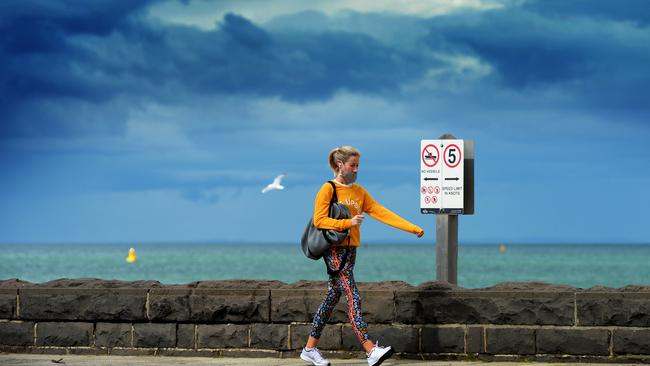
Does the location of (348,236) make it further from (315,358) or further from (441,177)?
(441,177)

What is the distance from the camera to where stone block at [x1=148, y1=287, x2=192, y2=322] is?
965cm

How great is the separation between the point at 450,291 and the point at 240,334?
6.55ft

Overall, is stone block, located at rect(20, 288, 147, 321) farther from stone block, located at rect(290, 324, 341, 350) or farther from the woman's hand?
the woman's hand

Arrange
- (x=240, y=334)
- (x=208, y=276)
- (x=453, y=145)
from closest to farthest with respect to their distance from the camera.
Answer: (x=240, y=334) < (x=453, y=145) < (x=208, y=276)

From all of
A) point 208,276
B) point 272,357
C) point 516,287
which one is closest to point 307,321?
point 272,357

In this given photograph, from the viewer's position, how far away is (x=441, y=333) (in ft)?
30.0

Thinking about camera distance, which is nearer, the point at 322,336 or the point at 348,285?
the point at 348,285

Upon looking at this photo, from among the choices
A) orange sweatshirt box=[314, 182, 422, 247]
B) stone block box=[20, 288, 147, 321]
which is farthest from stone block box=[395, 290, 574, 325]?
stone block box=[20, 288, 147, 321]

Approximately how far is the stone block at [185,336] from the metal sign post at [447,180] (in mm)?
2602

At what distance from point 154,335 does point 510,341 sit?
3.33 m

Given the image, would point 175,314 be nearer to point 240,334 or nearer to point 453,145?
point 240,334

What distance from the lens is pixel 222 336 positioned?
9562 mm

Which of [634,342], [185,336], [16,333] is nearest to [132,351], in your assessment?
[185,336]

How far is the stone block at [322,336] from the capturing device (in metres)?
9.30
